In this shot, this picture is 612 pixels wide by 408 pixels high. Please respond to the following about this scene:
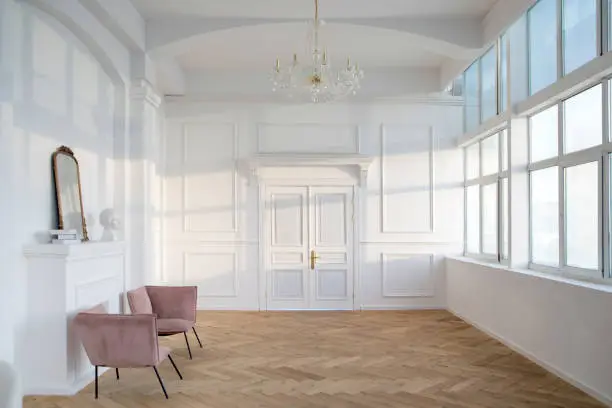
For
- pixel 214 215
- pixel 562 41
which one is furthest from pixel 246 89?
pixel 562 41

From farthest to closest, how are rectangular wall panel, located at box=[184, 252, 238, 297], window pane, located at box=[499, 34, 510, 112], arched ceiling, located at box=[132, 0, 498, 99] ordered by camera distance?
rectangular wall panel, located at box=[184, 252, 238, 297] < window pane, located at box=[499, 34, 510, 112] < arched ceiling, located at box=[132, 0, 498, 99]

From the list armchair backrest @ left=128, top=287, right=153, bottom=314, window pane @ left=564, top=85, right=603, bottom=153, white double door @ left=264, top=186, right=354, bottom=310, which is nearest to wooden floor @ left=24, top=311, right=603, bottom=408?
armchair backrest @ left=128, top=287, right=153, bottom=314

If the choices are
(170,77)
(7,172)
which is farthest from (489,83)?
(7,172)

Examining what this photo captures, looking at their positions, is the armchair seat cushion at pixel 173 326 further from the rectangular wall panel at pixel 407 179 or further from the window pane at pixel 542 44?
the window pane at pixel 542 44

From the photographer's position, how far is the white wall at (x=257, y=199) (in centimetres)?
896

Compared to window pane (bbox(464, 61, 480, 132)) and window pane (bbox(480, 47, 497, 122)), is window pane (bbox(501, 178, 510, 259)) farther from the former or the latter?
window pane (bbox(464, 61, 480, 132))

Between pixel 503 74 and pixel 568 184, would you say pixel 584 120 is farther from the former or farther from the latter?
pixel 503 74

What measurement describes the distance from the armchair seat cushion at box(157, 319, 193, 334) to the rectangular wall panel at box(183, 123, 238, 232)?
322 cm

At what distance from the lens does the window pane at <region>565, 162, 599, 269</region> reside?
4934mm

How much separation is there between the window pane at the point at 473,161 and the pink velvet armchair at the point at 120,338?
566 cm

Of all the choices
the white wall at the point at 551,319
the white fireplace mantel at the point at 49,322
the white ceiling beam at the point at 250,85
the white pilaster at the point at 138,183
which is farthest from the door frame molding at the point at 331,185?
the white fireplace mantel at the point at 49,322

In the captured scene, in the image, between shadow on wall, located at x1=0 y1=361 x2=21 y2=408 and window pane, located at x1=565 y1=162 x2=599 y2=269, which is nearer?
shadow on wall, located at x1=0 y1=361 x2=21 y2=408

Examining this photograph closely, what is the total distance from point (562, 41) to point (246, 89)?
495cm

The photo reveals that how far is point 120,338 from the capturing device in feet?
14.6
